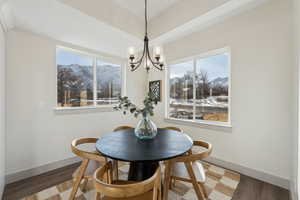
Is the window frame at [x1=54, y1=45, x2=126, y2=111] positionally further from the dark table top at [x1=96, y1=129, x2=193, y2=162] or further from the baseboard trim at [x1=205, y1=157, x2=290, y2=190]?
the baseboard trim at [x1=205, y1=157, x2=290, y2=190]

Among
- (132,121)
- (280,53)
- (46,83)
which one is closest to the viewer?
(280,53)

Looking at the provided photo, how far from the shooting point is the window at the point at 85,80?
2508 mm

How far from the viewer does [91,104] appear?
9.52ft

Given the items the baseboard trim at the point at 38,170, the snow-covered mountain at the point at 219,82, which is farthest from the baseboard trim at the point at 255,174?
the baseboard trim at the point at 38,170

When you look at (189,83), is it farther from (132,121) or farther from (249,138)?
(132,121)

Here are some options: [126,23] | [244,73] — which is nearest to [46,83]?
[126,23]

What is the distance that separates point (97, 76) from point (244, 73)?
2903mm

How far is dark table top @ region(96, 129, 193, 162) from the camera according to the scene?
3.74 ft

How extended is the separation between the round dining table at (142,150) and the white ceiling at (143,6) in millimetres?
2271

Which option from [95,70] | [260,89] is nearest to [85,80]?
[95,70]

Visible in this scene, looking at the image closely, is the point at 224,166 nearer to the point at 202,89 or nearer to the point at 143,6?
the point at 202,89

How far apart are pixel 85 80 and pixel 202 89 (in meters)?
2.52

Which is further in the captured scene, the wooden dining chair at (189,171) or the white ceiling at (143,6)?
the white ceiling at (143,6)

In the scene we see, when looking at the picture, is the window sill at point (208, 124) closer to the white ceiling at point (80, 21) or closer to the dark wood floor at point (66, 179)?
the dark wood floor at point (66, 179)
